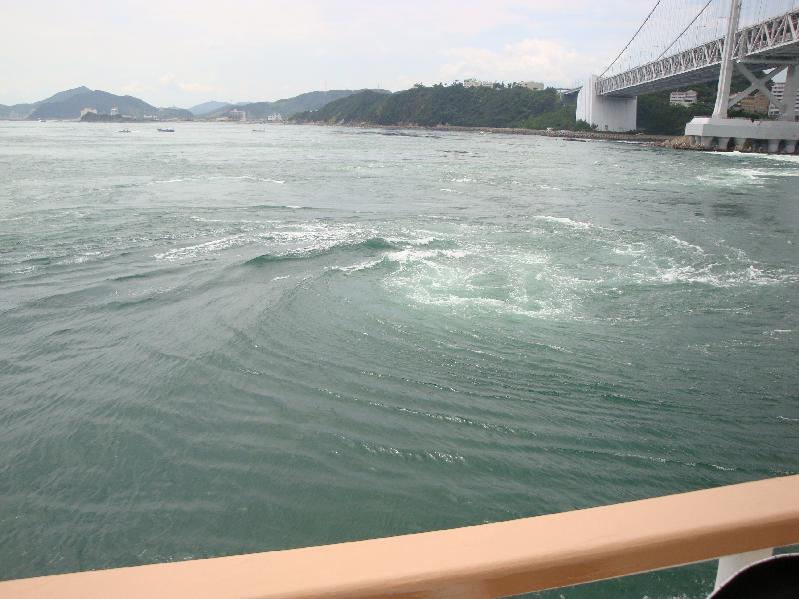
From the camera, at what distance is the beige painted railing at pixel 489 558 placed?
0.75m

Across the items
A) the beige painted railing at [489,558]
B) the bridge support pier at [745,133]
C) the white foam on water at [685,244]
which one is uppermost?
the bridge support pier at [745,133]

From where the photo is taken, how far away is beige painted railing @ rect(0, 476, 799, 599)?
2.46 ft

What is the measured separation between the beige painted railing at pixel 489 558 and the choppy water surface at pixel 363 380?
2760 mm

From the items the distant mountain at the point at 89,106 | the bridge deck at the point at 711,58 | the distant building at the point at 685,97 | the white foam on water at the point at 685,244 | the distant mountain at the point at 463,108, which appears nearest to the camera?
the white foam on water at the point at 685,244

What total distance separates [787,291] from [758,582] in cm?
978

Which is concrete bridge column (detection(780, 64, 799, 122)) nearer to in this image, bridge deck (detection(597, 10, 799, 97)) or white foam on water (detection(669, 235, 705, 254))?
bridge deck (detection(597, 10, 799, 97))

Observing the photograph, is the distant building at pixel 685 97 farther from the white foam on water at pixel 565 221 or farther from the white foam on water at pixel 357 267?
the white foam on water at pixel 357 267

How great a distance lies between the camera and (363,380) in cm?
→ 567

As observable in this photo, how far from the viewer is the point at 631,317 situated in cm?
745

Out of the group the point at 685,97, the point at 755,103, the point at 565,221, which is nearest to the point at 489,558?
the point at 565,221

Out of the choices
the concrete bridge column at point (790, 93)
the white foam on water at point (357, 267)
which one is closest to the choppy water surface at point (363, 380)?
the white foam on water at point (357, 267)

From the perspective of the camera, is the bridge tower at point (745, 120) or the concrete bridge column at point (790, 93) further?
the concrete bridge column at point (790, 93)

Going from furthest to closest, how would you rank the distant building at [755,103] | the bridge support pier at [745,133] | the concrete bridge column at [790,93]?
the distant building at [755,103]
the concrete bridge column at [790,93]
the bridge support pier at [745,133]

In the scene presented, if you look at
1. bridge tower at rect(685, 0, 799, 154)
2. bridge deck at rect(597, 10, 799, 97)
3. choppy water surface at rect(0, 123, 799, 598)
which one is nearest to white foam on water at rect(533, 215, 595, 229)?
choppy water surface at rect(0, 123, 799, 598)
